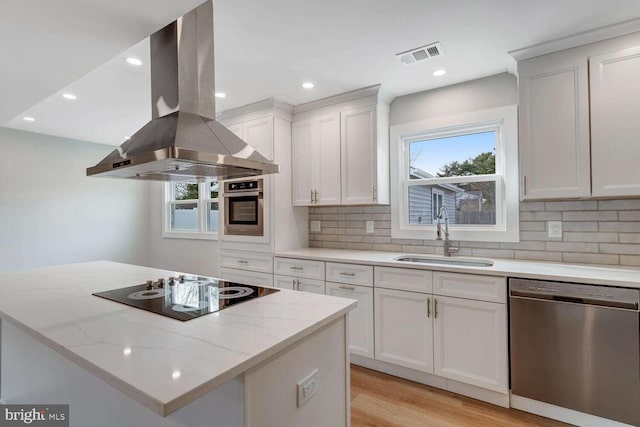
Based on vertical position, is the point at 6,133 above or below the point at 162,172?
above

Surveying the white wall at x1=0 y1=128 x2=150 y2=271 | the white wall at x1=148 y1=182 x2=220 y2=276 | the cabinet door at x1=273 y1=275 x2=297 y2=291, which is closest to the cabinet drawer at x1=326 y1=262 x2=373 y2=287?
the cabinet door at x1=273 y1=275 x2=297 y2=291

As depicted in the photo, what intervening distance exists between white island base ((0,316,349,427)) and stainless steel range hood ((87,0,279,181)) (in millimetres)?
858

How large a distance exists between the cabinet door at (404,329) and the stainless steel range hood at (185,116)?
1.47 m

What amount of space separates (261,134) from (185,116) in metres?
1.77

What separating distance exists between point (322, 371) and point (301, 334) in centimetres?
28

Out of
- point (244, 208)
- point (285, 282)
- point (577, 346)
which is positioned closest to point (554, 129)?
point (577, 346)

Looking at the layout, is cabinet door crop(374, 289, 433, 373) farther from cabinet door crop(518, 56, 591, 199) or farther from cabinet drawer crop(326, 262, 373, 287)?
cabinet door crop(518, 56, 591, 199)

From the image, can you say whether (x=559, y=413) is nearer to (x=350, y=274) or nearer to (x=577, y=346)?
(x=577, y=346)

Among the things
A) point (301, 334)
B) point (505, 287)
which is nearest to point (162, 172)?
point (301, 334)

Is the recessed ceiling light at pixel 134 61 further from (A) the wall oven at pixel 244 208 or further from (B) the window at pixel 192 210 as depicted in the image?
(B) the window at pixel 192 210

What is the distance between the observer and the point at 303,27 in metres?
1.98

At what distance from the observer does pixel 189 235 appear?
4.77 m

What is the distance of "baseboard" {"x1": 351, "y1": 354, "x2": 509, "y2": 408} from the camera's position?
2172 mm

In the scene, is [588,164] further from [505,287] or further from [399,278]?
[399,278]
